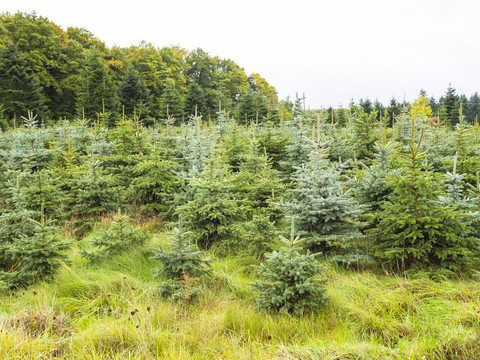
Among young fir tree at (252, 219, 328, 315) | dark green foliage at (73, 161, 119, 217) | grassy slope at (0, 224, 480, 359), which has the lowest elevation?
grassy slope at (0, 224, 480, 359)

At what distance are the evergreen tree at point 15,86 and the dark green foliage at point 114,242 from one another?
A: 26.2 metres

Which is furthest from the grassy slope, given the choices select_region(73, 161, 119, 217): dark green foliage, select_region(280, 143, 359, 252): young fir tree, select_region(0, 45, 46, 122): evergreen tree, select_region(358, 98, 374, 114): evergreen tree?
select_region(358, 98, 374, 114): evergreen tree

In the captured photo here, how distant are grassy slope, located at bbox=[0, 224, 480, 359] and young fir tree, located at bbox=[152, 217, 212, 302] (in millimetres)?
172

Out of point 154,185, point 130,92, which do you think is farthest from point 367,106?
point 154,185

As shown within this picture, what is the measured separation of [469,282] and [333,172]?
7.61ft

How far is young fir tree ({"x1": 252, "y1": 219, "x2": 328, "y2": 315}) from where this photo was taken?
126 inches

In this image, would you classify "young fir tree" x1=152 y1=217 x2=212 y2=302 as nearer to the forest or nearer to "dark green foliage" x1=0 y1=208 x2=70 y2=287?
the forest

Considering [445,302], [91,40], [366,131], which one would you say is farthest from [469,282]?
[91,40]

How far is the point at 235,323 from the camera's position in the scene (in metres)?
3.19

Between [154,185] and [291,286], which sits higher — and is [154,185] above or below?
above

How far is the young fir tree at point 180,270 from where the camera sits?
3.71 m

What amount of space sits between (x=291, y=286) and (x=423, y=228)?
6.89ft

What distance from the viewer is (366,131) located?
10.1 meters

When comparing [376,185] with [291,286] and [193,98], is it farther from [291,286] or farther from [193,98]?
[193,98]
